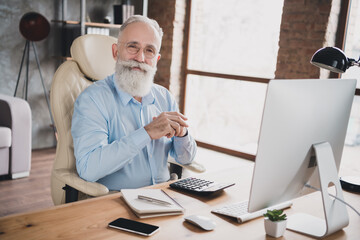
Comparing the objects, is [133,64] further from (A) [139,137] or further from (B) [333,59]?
(B) [333,59]

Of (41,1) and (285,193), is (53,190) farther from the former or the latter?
(41,1)

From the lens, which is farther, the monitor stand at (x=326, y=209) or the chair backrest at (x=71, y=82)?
the chair backrest at (x=71, y=82)

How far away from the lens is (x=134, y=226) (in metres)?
1.04

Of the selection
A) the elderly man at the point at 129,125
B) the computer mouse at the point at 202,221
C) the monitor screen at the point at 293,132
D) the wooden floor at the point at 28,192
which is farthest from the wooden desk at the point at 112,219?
the wooden floor at the point at 28,192

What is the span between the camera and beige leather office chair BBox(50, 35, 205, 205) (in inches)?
58.4

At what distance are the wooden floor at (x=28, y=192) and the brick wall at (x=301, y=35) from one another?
239cm

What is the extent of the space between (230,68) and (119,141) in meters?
3.06

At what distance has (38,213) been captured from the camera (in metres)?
1.09

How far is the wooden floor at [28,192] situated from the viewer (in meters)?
2.70

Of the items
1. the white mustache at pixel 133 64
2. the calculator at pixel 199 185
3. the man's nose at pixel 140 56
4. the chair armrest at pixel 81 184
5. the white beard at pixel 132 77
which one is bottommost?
the chair armrest at pixel 81 184

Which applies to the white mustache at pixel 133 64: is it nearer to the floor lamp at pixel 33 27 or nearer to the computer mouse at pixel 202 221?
the computer mouse at pixel 202 221

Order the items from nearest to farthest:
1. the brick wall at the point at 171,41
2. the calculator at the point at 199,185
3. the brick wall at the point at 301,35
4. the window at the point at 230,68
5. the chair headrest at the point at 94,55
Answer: the calculator at the point at 199,185
the chair headrest at the point at 94,55
the brick wall at the point at 301,35
the window at the point at 230,68
the brick wall at the point at 171,41

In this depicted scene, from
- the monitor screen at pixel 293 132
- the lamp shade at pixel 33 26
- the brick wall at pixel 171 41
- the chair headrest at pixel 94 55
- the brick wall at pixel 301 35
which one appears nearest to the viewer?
the monitor screen at pixel 293 132

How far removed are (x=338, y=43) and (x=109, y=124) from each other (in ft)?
8.54
